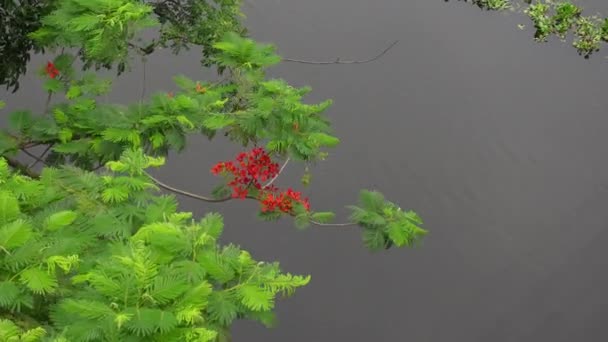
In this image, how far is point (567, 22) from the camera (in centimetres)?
1079

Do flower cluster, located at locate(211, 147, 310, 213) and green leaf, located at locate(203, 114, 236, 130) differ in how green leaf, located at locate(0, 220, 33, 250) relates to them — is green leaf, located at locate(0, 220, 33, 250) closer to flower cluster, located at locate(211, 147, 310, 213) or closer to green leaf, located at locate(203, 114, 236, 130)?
green leaf, located at locate(203, 114, 236, 130)

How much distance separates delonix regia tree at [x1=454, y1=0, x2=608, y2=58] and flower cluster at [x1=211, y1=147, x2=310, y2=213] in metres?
6.74

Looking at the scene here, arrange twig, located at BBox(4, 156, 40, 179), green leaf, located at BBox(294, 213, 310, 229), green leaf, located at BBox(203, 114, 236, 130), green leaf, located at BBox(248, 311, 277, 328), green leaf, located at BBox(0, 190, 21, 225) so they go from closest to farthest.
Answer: green leaf, located at BBox(0, 190, 21, 225), green leaf, located at BBox(248, 311, 277, 328), green leaf, located at BBox(203, 114, 236, 130), green leaf, located at BBox(294, 213, 310, 229), twig, located at BBox(4, 156, 40, 179)

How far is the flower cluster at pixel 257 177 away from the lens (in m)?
5.00

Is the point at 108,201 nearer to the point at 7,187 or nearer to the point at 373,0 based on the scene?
the point at 7,187

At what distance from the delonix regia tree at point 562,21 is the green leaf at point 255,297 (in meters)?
8.79

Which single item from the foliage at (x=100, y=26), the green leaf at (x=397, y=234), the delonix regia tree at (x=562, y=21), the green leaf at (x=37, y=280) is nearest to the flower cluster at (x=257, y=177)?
the green leaf at (x=397, y=234)

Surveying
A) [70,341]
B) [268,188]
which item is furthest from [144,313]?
[268,188]

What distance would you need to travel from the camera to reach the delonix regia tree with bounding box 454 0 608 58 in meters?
10.4

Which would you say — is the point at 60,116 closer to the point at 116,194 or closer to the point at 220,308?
the point at 116,194

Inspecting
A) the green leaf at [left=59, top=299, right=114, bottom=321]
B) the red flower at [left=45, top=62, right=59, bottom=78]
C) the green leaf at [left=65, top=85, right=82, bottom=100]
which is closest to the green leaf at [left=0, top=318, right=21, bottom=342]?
the green leaf at [left=59, top=299, right=114, bottom=321]

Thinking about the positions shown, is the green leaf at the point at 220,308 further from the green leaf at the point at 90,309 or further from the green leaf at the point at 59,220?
the green leaf at the point at 59,220

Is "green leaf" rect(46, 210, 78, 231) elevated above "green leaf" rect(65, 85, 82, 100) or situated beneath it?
elevated above

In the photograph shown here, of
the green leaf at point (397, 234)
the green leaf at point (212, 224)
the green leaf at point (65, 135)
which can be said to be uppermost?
the green leaf at point (212, 224)
